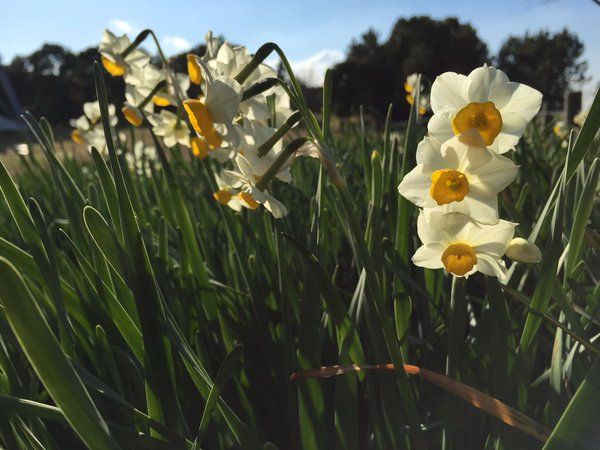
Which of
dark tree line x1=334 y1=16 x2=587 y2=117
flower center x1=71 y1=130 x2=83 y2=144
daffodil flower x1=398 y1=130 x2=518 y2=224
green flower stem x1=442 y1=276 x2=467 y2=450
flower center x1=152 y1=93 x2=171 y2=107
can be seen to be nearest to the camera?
daffodil flower x1=398 y1=130 x2=518 y2=224

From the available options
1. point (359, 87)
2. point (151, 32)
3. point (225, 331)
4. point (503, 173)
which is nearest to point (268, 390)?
point (225, 331)

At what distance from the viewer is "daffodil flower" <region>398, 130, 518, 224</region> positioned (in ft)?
1.38

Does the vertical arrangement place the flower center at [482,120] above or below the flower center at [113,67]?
below

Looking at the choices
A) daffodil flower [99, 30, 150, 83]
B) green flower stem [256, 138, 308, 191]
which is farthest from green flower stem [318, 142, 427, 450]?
daffodil flower [99, 30, 150, 83]

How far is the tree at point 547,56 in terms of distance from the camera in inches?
1056

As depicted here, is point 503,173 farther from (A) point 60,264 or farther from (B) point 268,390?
(A) point 60,264

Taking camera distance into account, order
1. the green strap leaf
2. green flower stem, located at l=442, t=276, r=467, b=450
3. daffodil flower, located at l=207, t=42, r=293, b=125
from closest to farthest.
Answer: the green strap leaf → green flower stem, located at l=442, t=276, r=467, b=450 → daffodil flower, located at l=207, t=42, r=293, b=125

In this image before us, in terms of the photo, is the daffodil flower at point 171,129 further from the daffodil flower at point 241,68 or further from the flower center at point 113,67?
the daffodil flower at point 241,68

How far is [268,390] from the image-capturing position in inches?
28.8

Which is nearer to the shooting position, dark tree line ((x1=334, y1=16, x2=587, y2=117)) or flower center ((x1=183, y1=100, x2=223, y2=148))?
flower center ((x1=183, y1=100, x2=223, y2=148))

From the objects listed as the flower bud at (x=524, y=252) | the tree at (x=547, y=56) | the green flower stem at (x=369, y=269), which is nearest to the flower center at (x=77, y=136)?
the green flower stem at (x=369, y=269)

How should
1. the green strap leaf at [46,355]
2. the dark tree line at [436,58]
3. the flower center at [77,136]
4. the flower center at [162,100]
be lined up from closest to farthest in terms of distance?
the green strap leaf at [46,355] → the flower center at [162,100] → the flower center at [77,136] → the dark tree line at [436,58]

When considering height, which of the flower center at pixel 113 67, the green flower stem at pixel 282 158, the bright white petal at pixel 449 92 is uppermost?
the flower center at pixel 113 67

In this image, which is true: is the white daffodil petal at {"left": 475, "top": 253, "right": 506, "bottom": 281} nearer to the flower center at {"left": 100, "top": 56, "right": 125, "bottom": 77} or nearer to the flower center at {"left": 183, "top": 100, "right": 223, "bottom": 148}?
the flower center at {"left": 183, "top": 100, "right": 223, "bottom": 148}
